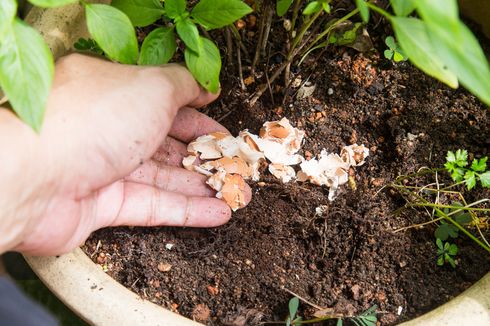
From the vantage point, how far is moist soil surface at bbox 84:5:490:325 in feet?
3.26

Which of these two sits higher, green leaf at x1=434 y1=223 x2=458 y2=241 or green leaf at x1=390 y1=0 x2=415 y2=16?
green leaf at x1=390 y1=0 x2=415 y2=16

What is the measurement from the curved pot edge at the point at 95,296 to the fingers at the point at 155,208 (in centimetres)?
11

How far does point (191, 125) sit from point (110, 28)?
1.18ft

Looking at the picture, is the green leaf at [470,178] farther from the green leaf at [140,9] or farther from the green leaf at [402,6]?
the green leaf at [140,9]

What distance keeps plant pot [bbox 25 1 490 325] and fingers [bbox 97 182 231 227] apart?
4.0 inches

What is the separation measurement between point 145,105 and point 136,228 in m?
0.28

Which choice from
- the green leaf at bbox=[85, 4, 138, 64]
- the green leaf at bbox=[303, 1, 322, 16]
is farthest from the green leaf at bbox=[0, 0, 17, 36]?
the green leaf at bbox=[303, 1, 322, 16]

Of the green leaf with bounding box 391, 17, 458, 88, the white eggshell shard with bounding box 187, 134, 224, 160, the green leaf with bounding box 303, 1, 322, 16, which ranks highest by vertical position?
the green leaf with bounding box 391, 17, 458, 88

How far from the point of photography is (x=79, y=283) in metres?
0.90

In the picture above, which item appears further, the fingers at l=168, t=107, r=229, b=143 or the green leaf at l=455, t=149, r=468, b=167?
the fingers at l=168, t=107, r=229, b=143

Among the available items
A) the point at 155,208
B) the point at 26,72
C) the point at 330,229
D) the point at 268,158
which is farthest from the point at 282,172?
the point at 26,72

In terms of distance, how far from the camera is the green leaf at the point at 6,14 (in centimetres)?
62

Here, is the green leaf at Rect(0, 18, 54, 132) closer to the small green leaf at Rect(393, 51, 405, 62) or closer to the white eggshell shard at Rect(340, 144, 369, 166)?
the white eggshell shard at Rect(340, 144, 369, 166)

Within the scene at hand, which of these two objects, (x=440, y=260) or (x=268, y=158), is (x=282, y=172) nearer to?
(x=268, y=158)
